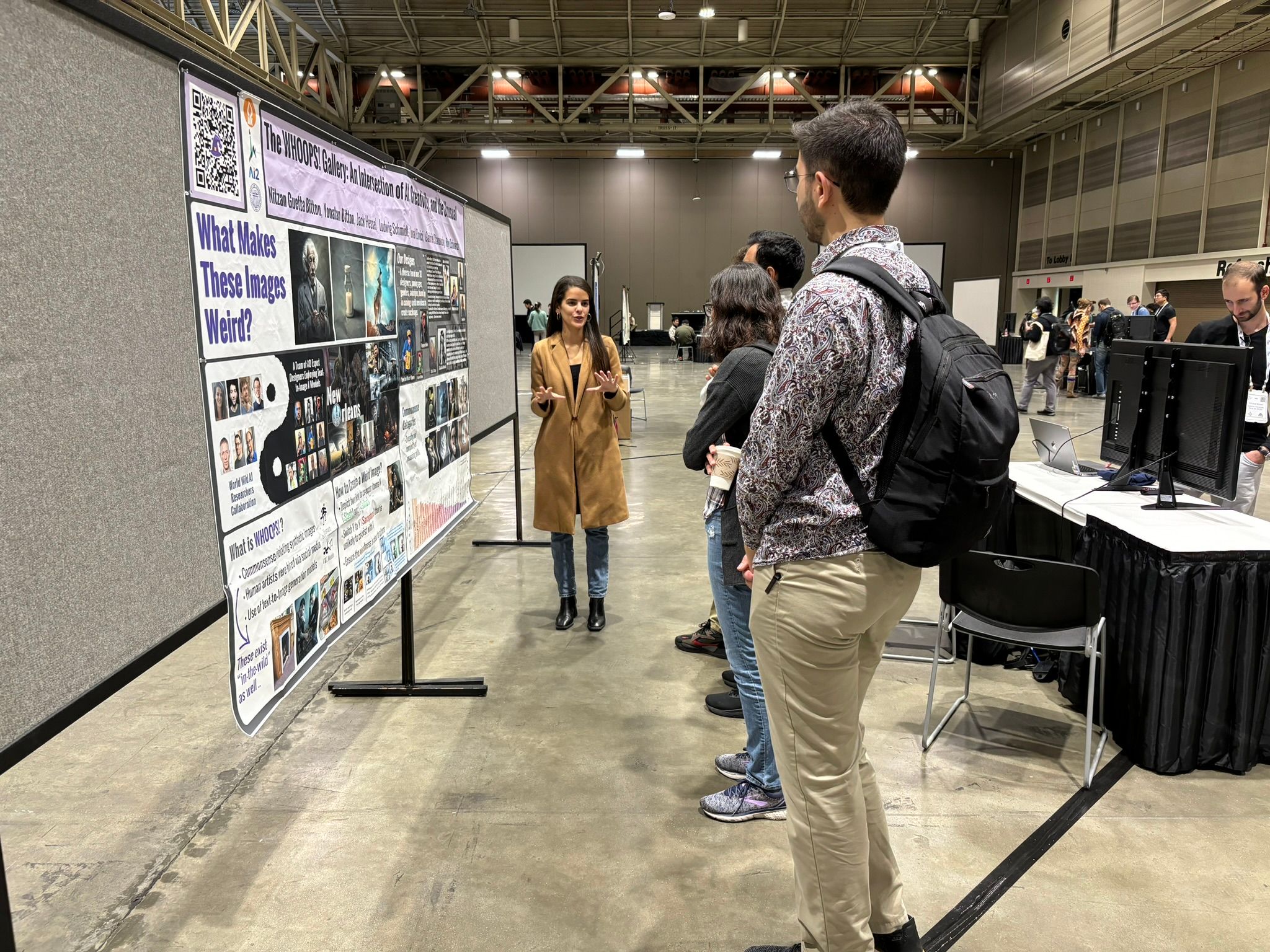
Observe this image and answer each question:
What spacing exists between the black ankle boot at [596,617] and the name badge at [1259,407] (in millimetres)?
3010

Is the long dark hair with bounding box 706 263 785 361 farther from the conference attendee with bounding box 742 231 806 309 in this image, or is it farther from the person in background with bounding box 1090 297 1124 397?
the person in background with bounding box 1090 297 1124 397

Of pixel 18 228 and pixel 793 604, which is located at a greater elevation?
pixel 18 228

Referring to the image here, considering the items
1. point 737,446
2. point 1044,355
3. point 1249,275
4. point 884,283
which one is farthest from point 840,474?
point 1044,355

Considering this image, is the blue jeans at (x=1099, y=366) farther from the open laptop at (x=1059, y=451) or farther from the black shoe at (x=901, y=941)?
the black shoe at (x=901, y=941)

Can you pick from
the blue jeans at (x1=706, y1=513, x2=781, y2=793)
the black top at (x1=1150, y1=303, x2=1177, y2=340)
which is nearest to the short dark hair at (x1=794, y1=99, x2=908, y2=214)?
the blue jeans at (x1=706, y1=513, x2=781, y2=793)

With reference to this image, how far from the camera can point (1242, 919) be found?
2.06 meters

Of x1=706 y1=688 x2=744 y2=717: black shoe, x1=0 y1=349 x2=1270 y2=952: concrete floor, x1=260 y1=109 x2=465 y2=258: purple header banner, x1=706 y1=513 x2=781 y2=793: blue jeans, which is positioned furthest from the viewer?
x1=706 y1=688 x2=744 y2=717: black shoe

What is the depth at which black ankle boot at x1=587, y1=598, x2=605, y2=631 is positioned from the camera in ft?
13.3

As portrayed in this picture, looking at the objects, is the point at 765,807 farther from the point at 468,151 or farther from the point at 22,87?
the point at 468,151

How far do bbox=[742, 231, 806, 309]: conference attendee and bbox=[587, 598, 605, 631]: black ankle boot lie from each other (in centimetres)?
186

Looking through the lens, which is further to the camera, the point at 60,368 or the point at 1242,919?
the point at 1242,919

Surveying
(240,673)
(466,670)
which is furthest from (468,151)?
(240,673)

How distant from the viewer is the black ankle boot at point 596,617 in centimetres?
406

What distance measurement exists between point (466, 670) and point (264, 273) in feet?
7.09
